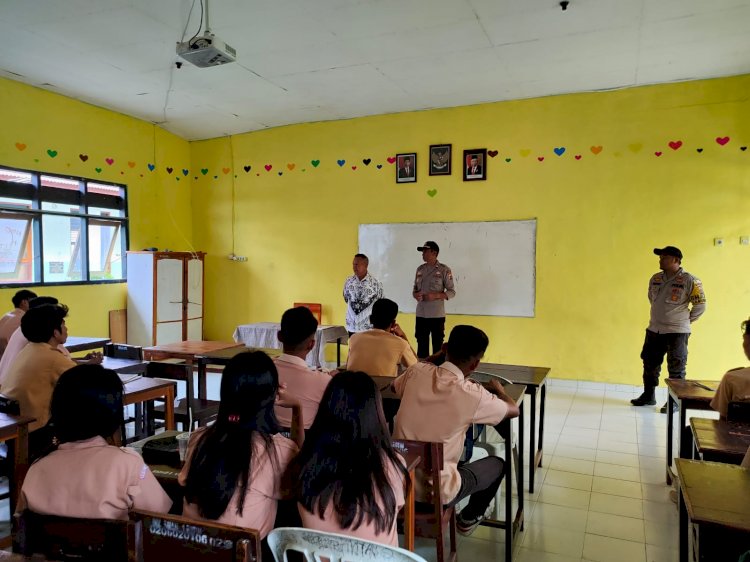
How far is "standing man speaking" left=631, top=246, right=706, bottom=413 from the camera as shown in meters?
4.56

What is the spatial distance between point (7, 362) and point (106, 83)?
11.1 ft

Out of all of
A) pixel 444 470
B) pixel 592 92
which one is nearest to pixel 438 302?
pixel 592 92

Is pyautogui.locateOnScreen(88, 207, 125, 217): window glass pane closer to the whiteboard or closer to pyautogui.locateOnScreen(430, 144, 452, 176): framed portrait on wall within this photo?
the whiteboard

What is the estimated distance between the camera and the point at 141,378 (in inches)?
123

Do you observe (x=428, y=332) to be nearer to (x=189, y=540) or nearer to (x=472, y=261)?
(x=472, y=261)

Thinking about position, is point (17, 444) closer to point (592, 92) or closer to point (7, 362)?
point (7, 362)

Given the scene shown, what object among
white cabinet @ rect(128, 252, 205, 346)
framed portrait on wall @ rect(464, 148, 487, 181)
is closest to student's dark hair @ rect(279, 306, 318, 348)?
framed portrait on wall @ rect(464, 148, 487, 181)

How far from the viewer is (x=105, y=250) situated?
6461mm

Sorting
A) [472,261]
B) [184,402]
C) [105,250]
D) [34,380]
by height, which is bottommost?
[184,402]

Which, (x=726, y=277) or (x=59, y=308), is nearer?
(x=59, y=308)

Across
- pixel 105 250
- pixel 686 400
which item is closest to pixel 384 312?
pixel 686 400

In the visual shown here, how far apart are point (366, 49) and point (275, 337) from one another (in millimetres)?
3258

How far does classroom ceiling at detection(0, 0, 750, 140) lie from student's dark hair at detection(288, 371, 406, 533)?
320 cm

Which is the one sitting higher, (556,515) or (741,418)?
(741,418)
